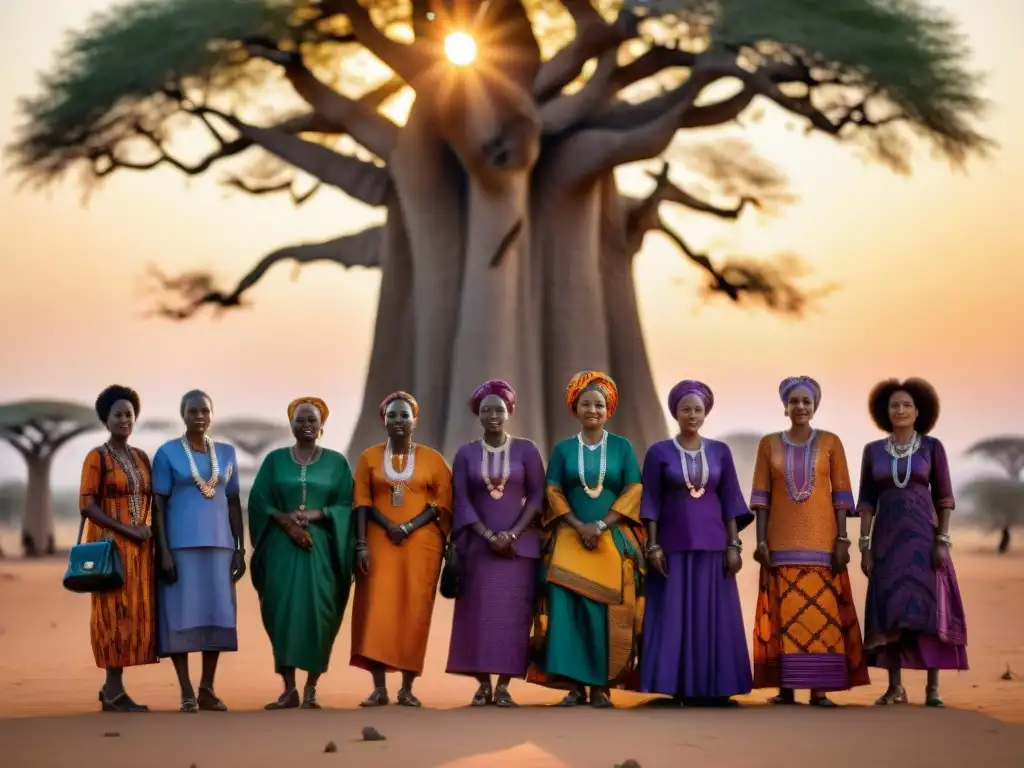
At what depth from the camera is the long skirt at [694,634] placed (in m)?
8.30

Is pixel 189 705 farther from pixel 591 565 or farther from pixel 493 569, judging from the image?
pixel 591 565

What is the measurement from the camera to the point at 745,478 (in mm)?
55844

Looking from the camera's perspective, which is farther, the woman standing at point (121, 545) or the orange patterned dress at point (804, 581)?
the orange patterned dress at point (804, 581)

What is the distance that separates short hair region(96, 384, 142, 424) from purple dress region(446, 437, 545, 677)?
156 cm

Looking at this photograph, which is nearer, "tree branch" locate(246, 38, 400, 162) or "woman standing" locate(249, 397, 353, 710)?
"woman standing" locate(249, 397, 353, 710)

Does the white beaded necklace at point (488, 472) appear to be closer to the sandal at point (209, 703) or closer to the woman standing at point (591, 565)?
the woman standing at point (591, 565)

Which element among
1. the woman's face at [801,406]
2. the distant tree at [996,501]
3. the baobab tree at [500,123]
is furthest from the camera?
the distant tree at [996,501]

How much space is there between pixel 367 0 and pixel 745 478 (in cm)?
3716

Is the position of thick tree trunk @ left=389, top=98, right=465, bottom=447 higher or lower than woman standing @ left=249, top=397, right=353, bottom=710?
higher

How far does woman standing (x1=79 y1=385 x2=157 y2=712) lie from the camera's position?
8.14 meters

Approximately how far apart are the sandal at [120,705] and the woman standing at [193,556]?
22 centimetres

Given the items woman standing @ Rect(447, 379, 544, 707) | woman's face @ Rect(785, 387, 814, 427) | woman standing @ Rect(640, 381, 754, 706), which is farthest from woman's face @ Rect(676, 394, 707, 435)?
woman standing @ Rect(447, 379, 544, 707)

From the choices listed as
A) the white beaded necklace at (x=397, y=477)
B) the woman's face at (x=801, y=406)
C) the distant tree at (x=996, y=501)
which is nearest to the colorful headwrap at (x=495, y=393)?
the white beaded necklace at (x=397, y=477)

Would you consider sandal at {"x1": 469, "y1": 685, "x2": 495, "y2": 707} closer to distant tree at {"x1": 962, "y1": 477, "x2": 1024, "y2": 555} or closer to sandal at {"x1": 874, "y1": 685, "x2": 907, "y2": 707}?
sandal at {"x1": 874, "y1": 685, "x2": 907, "y2": 707}
